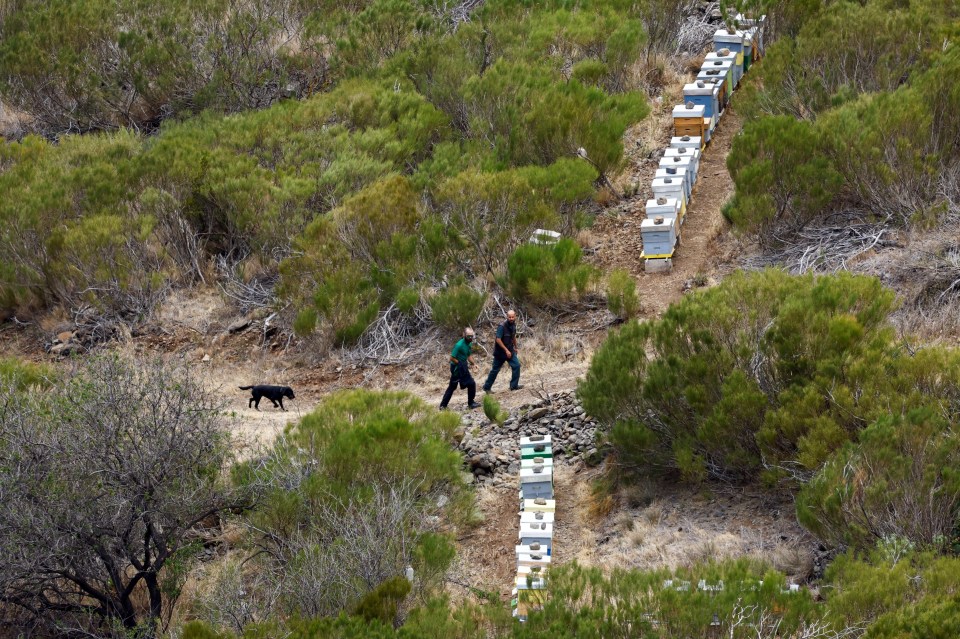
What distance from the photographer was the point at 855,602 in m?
9.73

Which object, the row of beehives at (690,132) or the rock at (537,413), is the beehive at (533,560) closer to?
the rock at (537,413)

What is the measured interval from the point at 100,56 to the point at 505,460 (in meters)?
15.9

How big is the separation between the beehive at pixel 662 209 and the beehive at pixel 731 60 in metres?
4.47

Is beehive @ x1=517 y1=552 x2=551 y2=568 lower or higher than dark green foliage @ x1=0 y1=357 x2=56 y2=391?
higher

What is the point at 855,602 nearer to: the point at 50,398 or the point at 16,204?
the point at 50,398

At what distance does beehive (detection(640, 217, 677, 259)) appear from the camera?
704 inches

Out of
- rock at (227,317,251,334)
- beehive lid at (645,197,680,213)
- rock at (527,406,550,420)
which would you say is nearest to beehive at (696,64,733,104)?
beehive lid at (645,197,680,213)

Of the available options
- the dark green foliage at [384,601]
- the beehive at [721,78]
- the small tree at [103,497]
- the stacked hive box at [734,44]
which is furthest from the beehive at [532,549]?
the stacked hive box at [734,44]

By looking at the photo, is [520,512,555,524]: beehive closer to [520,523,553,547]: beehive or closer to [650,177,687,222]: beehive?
[520,523,553,547]: beehive

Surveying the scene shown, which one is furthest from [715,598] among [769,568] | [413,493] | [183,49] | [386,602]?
[183,49]

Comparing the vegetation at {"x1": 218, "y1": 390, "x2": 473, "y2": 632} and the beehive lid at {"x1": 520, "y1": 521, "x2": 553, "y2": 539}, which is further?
the beehive lid at {"x1": 520, "y1": 521, "x2": 553, "y2": 539}

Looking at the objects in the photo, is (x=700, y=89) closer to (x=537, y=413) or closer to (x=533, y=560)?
(x=537, y=413)

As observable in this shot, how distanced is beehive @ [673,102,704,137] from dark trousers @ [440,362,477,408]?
6816 millimetres

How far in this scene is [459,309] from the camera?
1784cm
